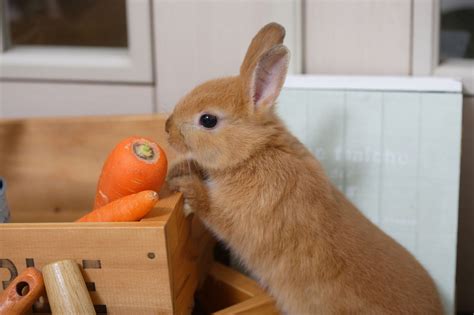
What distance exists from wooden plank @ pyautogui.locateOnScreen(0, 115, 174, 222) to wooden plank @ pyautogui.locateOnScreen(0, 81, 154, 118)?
5.5 inches

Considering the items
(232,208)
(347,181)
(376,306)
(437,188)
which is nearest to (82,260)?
(232,208)

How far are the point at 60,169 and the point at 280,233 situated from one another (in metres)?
0.63

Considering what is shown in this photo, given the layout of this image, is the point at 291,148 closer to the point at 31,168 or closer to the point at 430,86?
the point at 430,86

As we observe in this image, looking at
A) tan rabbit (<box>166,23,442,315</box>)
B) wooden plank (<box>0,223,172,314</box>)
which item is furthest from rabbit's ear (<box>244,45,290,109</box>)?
wooden plank (<box>0,223,172,314</box>)

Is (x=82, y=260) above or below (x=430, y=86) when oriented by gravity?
below

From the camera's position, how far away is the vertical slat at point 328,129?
136cm

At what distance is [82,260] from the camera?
3.31ft

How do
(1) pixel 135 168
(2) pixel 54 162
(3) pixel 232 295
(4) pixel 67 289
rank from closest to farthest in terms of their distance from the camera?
1. (4) pixel 67 289
2. (1) pixel 135 168
3. (3) pixel 232 295
4. (2) pixel 54 162

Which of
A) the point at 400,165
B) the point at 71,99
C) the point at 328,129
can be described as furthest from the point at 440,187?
the point at 71,99

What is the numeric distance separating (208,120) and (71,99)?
62 cm

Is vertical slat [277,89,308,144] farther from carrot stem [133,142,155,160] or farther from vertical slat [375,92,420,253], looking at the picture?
carrot stem [133,142,155,160]

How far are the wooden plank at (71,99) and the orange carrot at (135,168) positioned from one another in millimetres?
466

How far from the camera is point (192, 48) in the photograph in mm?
1524

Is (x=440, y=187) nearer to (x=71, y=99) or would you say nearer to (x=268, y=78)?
(x=268, y=78)
